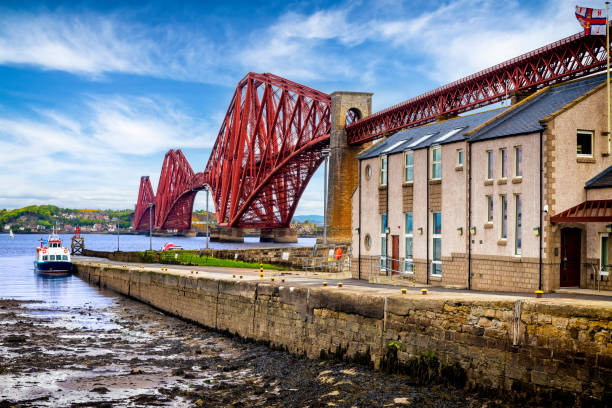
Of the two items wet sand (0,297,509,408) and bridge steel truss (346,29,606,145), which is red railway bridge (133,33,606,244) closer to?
bridge steel truss (346,29,606,145)

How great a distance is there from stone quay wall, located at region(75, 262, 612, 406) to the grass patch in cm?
2056

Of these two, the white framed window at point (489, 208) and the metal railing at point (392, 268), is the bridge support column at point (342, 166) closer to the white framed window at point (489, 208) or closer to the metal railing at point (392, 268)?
the metal railing at point (392, 268)

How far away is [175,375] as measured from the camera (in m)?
17.7

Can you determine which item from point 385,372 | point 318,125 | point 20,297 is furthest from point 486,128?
point 318,125

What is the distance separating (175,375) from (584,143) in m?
14.2

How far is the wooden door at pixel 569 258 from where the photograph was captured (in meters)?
18.9

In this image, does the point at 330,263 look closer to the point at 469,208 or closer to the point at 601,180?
the point at 469,208

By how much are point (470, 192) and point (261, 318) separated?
8428 mm

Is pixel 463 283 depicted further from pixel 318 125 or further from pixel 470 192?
pixel 318 125

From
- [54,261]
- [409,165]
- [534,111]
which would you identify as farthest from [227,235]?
[534,111]

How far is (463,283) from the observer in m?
21.8

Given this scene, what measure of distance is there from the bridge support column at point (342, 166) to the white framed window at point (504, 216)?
161 ft

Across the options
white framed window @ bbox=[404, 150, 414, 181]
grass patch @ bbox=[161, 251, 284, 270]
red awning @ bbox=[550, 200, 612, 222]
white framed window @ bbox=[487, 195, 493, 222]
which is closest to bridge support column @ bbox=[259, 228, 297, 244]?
grass patch @ bbox=[161, 251, 284, 270]

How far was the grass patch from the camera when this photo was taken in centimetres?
4131
